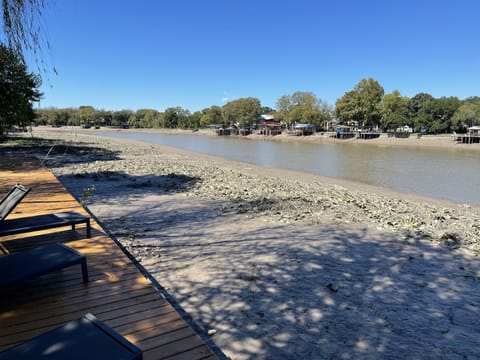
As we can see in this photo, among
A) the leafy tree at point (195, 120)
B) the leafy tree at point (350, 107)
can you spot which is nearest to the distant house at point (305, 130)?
the leafy tree at point (350, 107)

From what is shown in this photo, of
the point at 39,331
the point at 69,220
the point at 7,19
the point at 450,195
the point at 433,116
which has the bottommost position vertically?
the point at 450,195

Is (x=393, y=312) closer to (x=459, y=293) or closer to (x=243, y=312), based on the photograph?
(x=459, y=293)

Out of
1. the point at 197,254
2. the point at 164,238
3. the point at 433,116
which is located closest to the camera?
the point at 197,254

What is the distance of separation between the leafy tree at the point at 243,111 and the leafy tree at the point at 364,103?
3154 centimetres

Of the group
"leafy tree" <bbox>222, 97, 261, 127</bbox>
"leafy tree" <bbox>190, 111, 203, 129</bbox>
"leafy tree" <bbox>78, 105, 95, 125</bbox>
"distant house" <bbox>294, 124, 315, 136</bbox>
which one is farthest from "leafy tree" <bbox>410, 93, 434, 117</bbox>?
"leafy tree" <bbox>78, 105, 95, 125</bbox>

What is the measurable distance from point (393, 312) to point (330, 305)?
2.34 ft

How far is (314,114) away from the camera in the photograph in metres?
85.0

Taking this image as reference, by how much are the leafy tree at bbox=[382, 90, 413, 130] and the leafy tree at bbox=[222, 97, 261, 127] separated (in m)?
38.7

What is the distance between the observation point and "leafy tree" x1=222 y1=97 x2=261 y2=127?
314ft

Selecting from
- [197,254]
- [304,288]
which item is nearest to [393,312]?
[304,288]

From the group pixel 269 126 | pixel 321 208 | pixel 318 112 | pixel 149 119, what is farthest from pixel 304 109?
pixel 321 208

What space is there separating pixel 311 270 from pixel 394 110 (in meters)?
75.5

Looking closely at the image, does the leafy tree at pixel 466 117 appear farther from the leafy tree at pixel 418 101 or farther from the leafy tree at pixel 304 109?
the leafy tree at pixel 304 109

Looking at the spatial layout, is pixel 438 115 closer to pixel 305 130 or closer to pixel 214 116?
pixel 305 130
